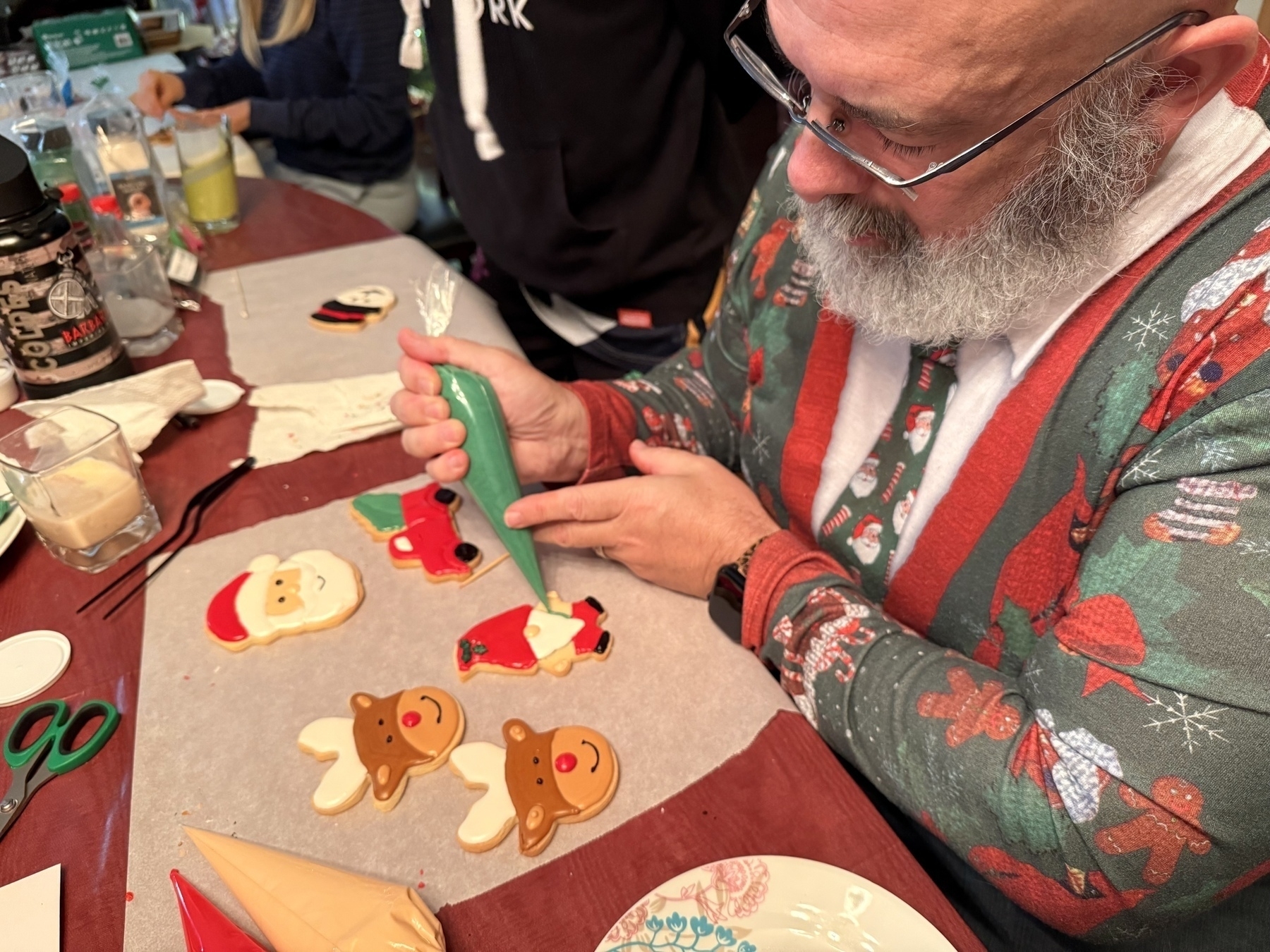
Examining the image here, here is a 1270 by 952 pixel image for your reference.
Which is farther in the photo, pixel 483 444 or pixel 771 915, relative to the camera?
pixel 483 444

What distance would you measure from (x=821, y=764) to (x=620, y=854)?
0.18m

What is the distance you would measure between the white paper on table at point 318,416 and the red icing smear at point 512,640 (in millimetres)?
380

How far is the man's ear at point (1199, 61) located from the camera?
1.87 ft

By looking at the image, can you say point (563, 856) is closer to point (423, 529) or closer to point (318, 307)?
point (423, 529)

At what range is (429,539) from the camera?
864 mm

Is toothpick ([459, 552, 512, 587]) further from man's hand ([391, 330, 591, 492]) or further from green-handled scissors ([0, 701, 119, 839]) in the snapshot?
green-handled scissors ([0, 701, 119, 839])

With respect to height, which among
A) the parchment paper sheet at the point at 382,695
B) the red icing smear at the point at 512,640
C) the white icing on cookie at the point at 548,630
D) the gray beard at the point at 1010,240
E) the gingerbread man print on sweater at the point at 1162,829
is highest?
the gray beard at the point at 1010,240

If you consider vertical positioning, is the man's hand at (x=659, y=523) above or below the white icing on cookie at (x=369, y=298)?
above

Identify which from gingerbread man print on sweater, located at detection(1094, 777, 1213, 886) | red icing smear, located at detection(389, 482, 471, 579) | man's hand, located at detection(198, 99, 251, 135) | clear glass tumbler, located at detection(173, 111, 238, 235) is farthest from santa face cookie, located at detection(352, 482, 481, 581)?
man's hand, located at detection(198, 99, 251, 135)

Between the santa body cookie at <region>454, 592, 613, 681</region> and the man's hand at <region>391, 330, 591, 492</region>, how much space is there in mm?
199

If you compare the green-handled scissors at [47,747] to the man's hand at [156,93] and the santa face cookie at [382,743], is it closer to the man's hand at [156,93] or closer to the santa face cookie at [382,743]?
the santa face cookie at [382,743]

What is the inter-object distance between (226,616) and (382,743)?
0.23 m

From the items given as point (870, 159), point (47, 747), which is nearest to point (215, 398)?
point (47, 747)

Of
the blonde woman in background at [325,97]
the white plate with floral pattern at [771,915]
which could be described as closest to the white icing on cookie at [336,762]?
the white plate with floral pattern at [771,915]
